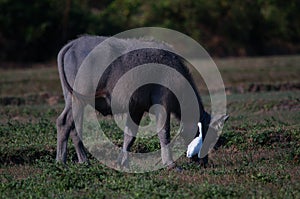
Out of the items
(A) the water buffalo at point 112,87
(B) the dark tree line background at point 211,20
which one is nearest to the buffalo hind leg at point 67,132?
(A) the water buffalo at point 112,87

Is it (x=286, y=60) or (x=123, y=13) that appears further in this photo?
(x=123, y=13)

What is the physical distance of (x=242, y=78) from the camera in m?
20.1

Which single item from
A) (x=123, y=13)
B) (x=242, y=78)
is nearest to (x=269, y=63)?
(x=242, y=78)

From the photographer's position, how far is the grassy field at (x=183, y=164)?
7035 millimetres

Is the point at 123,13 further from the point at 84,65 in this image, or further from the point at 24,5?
the point at 84,65

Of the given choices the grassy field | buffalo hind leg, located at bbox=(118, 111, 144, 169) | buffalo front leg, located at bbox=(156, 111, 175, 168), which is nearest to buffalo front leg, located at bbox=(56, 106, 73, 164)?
the grassy field

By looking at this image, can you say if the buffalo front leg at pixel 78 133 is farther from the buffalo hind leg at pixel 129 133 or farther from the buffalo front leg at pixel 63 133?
the buffalo hind leg at pixel 129 133

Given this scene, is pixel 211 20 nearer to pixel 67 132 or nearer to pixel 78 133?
pixel 78 133

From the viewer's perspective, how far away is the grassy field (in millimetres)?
7035

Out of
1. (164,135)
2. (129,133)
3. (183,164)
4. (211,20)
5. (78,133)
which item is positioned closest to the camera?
(183,164)

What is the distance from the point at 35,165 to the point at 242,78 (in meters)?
12.0

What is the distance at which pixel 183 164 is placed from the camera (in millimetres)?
8773

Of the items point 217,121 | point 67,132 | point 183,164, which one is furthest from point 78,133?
point 217,121

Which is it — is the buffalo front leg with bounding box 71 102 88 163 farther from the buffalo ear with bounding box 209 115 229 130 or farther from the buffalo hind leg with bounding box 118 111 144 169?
the buffalo ear with bounding box 209 115 229 130
